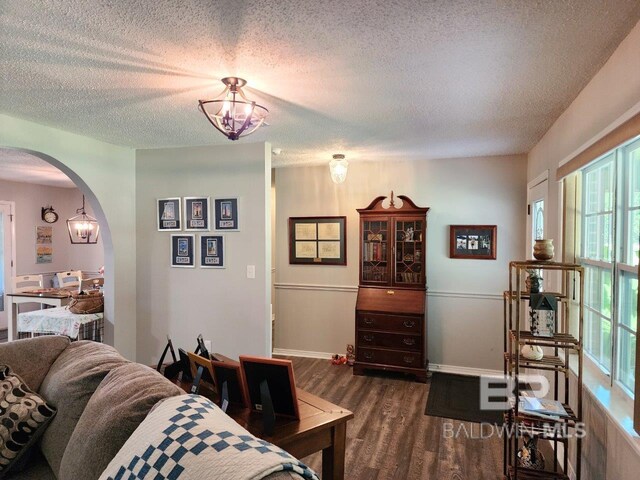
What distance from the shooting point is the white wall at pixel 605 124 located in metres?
1.56

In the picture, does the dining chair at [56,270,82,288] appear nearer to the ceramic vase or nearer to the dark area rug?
the dark area rug

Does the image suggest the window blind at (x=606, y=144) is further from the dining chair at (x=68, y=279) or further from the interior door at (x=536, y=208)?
the dining chair at (x=68, y=279)

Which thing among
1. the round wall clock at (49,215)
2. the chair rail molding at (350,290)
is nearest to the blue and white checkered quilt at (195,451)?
the chair rail molding at (350,290)

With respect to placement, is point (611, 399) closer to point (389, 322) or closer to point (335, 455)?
point (335, 455)

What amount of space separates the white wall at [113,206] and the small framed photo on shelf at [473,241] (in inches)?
132

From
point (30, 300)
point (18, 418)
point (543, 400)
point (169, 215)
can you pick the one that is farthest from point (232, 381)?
point (30, 300)

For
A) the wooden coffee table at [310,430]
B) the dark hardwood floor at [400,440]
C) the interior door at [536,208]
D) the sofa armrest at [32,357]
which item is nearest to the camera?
the wooden coffee table at [310,430]

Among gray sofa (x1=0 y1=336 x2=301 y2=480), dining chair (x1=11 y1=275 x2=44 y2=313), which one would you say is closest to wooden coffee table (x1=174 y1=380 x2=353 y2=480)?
gray sofa (x1=0 y1=336 x2=301 y2=480)

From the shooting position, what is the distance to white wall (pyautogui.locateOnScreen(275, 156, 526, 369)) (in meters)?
4.13

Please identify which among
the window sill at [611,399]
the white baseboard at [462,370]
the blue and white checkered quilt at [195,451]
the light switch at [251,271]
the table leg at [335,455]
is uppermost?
the light switch at [251,271]

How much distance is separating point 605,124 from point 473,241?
240 centimetres

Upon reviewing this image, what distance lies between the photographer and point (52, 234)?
261 inches

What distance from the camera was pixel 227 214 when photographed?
12.0ft

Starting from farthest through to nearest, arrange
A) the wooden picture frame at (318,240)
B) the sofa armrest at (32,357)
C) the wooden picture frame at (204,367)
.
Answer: the wooden picture frame at (318,240) → the sofa armrest at (32,357) → the wooden picture frame at (204,367)
